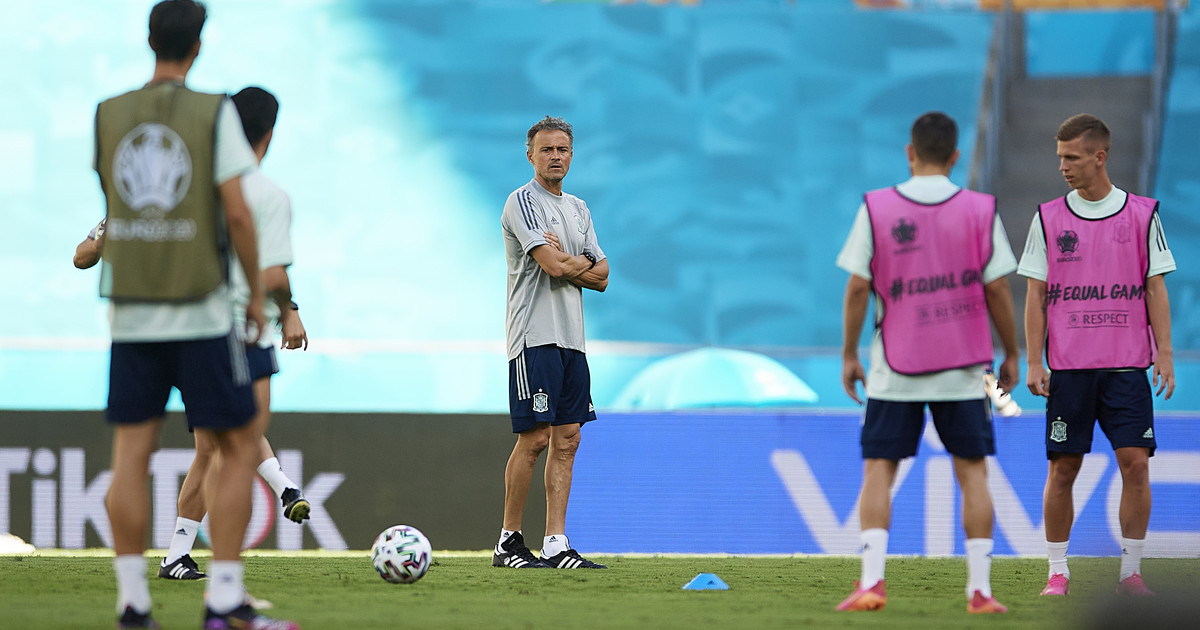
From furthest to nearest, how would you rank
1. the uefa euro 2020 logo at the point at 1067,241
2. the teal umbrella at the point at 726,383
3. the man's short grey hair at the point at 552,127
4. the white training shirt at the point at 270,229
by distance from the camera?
the teal umbrella at the point at 726,383
the man's short grey hair at the point at 552,127
the uefa euro 2020 logo at the point at 1067,241
the white training shirt at the point at 270,229

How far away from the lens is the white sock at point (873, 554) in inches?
160

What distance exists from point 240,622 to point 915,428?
6.83 feet

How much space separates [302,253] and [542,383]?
435 inches

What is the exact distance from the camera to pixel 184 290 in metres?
3.44

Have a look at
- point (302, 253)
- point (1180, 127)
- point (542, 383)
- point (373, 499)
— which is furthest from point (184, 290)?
point (1180, 127)

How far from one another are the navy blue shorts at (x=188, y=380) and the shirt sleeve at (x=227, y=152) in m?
0.42

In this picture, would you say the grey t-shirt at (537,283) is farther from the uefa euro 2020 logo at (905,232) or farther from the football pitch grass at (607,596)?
the uefa euro 2020 logo at (905,232)

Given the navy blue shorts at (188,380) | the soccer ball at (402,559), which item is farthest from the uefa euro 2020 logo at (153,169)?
the soccer ball at (402,559)

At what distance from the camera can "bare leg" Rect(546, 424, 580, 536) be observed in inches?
234

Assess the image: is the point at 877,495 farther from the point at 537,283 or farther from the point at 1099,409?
the point at 537,283

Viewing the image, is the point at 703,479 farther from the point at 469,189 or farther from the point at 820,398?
the point at 469,189

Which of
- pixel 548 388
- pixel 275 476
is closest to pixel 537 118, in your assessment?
pixel 548 388

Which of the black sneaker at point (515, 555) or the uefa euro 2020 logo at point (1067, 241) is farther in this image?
Result: the black sneaker at point (515, 555)

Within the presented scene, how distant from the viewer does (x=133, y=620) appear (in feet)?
11.3
